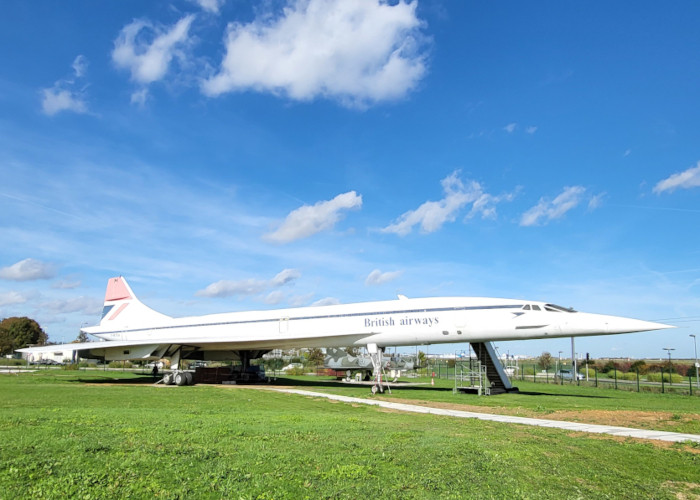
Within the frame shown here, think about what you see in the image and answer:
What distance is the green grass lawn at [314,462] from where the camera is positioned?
523 cm

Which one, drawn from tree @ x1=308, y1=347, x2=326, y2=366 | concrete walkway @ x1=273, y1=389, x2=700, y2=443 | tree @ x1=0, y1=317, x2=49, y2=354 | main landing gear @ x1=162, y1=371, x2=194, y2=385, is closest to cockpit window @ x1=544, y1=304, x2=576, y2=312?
concrete walkway @ x1=273, y1=389, x2=700, y2=443

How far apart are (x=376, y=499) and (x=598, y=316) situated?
59.9 feet

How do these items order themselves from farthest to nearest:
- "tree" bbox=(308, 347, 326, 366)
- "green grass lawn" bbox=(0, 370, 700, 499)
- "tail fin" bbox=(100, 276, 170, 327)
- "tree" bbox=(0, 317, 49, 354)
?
"tree" bbox=(0, 317, 49, 354) → "tree" bbox=(308, 347, 326, 366) → "tail fin" bbox=(100, 276, 170, 327) → "green grass lawn" bbox=(0, 370, 700, 499)

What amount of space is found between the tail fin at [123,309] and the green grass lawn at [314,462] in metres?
28.1

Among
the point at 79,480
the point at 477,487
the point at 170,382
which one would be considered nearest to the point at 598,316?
the point at 477,487

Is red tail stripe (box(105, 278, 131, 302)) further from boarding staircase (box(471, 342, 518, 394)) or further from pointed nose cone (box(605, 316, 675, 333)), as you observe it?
pointed nose cone (box(605, 316, 675, 333))

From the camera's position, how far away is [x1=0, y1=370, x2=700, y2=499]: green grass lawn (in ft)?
17.2

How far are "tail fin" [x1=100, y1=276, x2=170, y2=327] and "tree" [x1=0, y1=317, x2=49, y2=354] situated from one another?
205ft

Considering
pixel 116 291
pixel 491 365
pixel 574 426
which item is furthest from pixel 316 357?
pixel 574 426

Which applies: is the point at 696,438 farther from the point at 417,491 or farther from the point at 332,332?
the point at 332,332

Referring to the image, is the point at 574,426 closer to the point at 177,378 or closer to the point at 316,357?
the point at 177,378

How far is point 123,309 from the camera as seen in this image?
3741 centimetres

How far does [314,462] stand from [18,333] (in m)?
101

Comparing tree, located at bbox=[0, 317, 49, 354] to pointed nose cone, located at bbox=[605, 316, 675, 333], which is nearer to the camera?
pointed nose cone, located at bbox=[605, 316, 675, 333]
